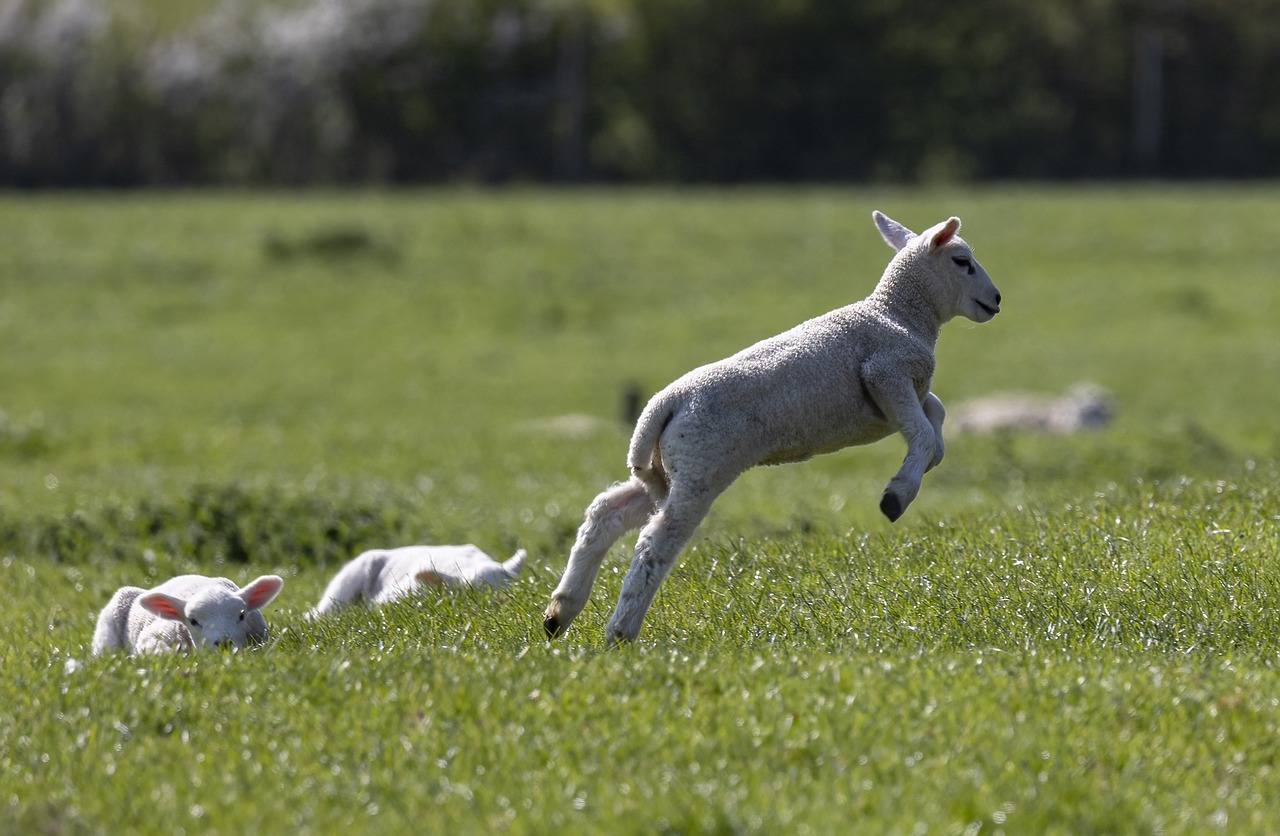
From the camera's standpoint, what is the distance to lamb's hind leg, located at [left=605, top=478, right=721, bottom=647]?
6387mm

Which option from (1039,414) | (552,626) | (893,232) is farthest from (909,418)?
(1039,414)

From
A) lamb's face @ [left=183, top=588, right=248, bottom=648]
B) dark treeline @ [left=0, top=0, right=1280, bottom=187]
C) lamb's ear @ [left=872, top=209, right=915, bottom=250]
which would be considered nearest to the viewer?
lamb's ear @ [left=872, top=209, right=915, bottom=250]

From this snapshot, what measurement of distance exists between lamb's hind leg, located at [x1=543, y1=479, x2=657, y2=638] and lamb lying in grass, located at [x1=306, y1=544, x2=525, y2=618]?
6.22ft

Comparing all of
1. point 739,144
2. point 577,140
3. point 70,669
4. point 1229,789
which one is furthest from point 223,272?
point 1229,789

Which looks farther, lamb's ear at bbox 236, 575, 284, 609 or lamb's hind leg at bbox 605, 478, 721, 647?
lamb's ear at bbox 236, 575, 284, 609

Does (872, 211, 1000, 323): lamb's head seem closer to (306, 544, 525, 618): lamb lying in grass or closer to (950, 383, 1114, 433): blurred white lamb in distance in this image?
(306, 544, 525, 618): lamb lying in grass

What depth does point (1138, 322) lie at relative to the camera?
34344mm

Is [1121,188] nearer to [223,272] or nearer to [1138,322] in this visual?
[1138,322]

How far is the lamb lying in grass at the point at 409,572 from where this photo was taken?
8.64 m

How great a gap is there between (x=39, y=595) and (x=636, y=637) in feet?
17.3

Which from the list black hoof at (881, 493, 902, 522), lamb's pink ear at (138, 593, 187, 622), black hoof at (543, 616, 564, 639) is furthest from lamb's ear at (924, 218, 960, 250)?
lamb's pink ear at (138, 593, 187, 622)

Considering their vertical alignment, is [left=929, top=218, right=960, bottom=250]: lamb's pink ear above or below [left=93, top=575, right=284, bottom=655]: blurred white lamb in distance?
above

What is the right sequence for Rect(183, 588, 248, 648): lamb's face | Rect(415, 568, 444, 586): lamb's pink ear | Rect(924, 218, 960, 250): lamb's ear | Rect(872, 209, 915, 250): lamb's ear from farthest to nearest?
Rect(415, 568, 444, 586): lamb's pink ear, Rect(183, 588, 248, 648): lamb's face, Rect(872, 209, 915, 250): lamb's ear, Rect(924, 218, 960, 250): lamb's ear

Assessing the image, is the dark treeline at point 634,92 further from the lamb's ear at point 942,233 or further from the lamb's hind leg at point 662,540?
the lamb's hind leg at point 662,540
